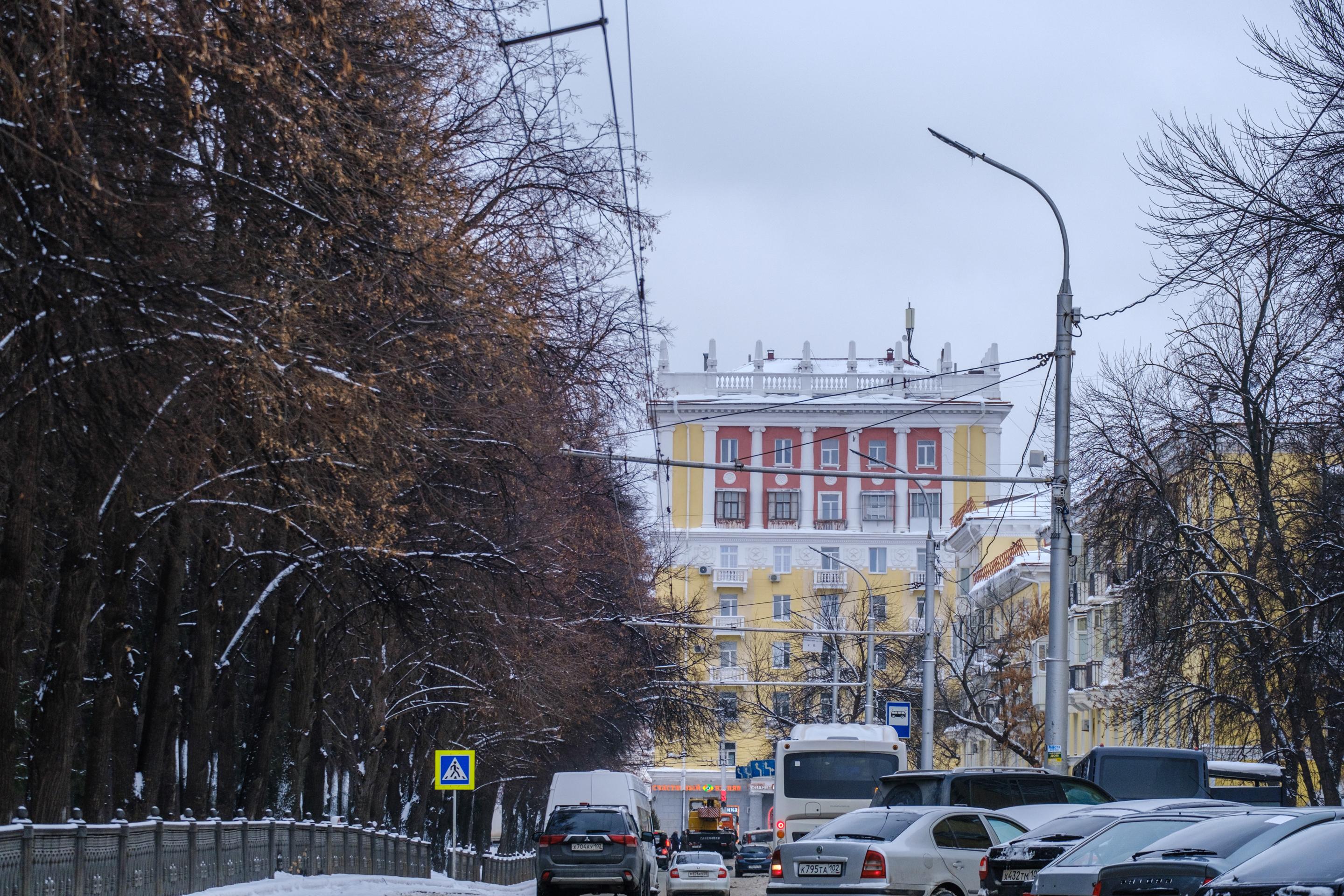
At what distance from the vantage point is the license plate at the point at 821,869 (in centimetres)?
1841

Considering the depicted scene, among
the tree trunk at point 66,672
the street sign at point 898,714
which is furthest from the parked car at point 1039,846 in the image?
the street sign at point 898,714

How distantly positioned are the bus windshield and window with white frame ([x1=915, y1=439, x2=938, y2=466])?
73.5 meters

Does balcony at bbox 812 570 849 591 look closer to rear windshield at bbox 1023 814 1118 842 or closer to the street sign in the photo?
the street sign

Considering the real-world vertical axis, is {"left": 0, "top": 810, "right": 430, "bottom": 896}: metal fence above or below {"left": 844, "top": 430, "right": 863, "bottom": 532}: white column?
below

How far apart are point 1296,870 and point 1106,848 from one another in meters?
4.99

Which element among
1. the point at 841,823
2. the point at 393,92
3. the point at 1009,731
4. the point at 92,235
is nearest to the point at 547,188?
the point at 393,92

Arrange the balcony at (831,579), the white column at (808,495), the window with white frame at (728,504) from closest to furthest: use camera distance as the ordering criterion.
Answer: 1. the balcony at (831,579)
2. the white column at (808,495)
3. the window with white frame at (728,504)

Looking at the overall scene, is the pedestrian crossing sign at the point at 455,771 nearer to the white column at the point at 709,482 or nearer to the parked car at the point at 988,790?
the parked car at the point at 988,790

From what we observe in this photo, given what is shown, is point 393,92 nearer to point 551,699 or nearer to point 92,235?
point 92,235

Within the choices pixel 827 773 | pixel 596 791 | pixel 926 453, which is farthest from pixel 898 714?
pixel 926 453

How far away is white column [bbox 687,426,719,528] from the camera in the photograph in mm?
108500

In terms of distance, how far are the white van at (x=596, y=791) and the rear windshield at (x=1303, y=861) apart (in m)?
23.2

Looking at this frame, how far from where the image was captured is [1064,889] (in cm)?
1320

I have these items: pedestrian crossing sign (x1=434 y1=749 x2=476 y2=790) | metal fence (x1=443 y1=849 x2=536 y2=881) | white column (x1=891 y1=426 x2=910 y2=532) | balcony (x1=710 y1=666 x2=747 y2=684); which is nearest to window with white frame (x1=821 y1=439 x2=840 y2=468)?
white column (x1=891 y1=426 x2=910 y2=532)
